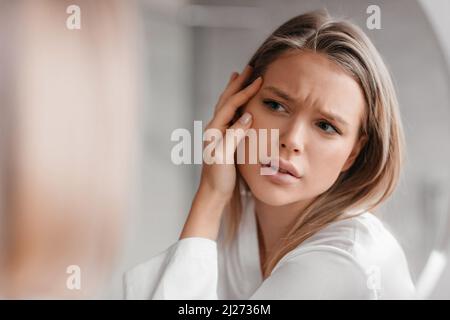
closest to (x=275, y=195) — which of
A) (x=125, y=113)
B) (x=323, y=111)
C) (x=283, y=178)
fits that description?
(x=283, y=178)

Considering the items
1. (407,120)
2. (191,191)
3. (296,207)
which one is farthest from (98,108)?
(407,120)

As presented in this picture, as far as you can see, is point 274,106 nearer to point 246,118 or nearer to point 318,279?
point 246,118

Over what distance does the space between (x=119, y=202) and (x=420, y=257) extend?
43 cm

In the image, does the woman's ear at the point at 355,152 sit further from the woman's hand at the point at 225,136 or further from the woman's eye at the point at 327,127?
the woman's hand at the point at 225,136

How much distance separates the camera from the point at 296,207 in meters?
0.88

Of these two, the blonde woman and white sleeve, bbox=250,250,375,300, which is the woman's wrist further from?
white sleeve, bbox=250,250,375,300

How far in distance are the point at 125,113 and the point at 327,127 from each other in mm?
277

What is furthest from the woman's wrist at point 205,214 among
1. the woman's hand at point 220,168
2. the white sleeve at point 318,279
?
the white sleeve at point 318,279

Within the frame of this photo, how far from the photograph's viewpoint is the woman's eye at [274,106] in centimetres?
85

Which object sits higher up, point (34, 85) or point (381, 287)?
point (34, 85)

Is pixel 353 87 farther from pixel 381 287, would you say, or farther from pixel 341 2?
pixel 381 287
